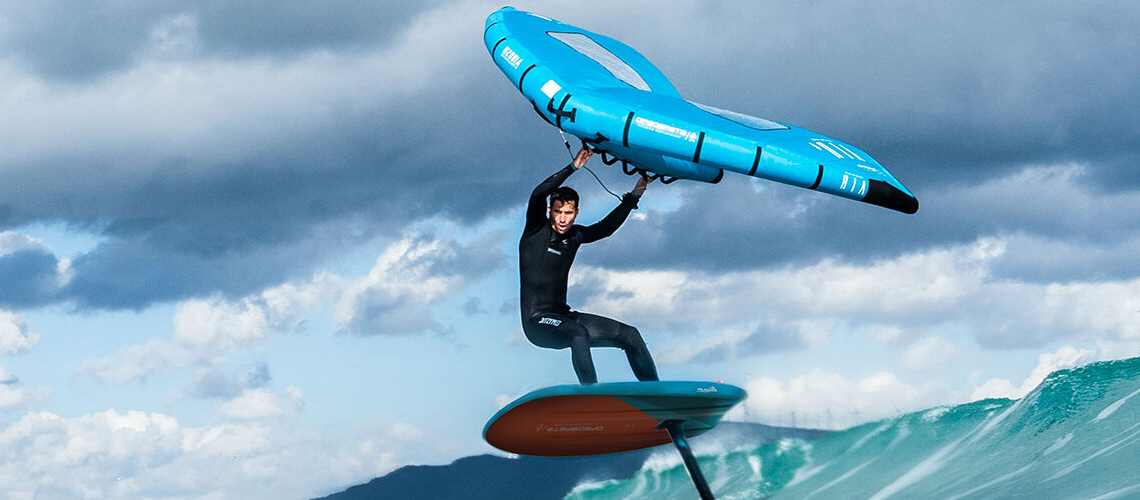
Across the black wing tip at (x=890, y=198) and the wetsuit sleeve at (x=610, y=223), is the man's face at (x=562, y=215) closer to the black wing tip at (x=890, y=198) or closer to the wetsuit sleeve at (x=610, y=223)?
the wetsuit sleeve at (x=610, y=223)

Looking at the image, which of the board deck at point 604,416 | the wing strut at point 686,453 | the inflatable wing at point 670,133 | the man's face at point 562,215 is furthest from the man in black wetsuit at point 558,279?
the wing strut at point 686,453

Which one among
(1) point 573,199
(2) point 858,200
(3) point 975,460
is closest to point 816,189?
(2) point 858,200

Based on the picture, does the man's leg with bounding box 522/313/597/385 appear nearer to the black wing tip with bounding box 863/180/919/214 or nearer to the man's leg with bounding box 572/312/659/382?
the man's leg with bounding box 572/312/659/382

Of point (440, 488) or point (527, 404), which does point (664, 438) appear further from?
point (440, 488)

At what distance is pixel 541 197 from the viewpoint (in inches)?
225

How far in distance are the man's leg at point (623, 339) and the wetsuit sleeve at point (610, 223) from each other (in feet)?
1.61

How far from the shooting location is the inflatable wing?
5.02 meters

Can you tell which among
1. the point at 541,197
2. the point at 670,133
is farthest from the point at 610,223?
the point at 670,133

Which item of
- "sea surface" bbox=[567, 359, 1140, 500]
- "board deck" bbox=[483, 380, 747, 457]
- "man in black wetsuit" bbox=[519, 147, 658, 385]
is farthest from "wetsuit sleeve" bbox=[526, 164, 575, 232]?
"sea surface" bbox=[567, 359, 1140, 500]

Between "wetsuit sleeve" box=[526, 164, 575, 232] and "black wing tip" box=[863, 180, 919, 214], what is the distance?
66.3 inches

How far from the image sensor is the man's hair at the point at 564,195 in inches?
229

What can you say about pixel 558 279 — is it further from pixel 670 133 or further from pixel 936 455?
pixel 936 455

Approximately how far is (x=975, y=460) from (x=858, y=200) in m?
5.22

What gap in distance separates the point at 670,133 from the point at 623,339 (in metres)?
1.54
